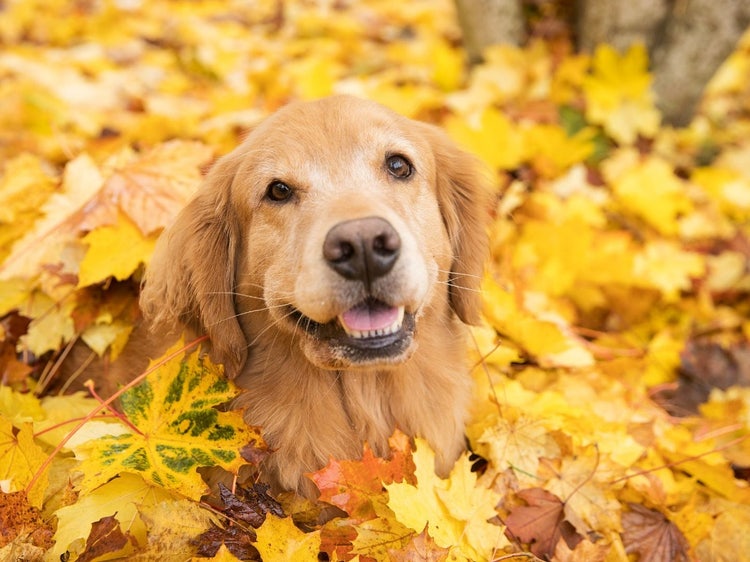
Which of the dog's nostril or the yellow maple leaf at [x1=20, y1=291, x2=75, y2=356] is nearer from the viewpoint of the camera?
the dog's nostril

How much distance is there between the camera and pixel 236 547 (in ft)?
6.93

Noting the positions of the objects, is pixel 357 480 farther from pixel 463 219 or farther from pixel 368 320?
pixel 463 219

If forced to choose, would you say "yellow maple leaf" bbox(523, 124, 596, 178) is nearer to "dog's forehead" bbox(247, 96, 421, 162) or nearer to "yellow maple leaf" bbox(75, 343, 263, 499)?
"dog's forehead" bbox(247, 96, 421, 162)

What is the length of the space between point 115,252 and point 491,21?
3724 millimetres

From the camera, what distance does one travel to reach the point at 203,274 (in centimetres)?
262

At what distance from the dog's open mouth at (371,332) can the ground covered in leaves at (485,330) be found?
16.2 inches

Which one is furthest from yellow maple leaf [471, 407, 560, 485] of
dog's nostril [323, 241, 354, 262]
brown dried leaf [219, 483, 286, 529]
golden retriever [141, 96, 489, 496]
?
dog's nostril [323, 241, 354, 262]

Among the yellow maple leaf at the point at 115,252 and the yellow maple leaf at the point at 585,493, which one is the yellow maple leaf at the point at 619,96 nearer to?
the yellow maple leaf at the point at 585,493

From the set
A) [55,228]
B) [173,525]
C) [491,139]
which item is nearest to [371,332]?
[173,525]

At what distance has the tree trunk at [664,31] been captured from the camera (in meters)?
4.71

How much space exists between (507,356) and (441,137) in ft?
3.55

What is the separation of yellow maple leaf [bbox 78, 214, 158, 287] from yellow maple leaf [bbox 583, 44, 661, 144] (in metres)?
3.40

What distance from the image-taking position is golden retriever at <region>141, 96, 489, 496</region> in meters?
Result: 2.32

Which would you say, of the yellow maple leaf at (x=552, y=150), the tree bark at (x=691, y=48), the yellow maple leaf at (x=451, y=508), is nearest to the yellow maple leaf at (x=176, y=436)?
the yellow maple leaf at (x=451, y=508)
